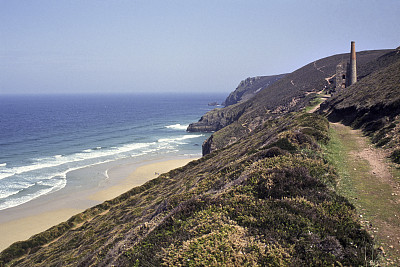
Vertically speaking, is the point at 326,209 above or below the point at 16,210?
above

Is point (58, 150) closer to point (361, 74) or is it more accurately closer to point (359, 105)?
point (359, 105)

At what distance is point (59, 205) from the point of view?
33.0 m

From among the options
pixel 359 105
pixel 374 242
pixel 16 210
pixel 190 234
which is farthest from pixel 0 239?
pixel 359 105

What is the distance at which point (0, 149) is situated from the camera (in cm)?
5959

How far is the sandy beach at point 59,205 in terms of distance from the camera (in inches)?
1087

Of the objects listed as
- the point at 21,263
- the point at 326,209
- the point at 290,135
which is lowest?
the point at 21,263

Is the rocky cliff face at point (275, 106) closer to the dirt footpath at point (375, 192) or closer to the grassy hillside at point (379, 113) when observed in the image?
the grassy hillside at point (379, 113)

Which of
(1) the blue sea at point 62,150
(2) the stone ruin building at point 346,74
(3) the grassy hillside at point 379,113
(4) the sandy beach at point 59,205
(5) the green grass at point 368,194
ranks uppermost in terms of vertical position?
(2) the stone ruin building at point 346,74

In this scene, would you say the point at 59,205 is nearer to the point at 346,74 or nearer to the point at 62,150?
the point at 62,150

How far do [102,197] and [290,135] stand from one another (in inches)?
1174

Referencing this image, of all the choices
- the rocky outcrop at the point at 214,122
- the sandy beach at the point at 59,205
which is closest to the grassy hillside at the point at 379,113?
the sandy beach at the point at 59,205

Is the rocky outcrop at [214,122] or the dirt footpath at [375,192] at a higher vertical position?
→ the dirt footpath at [375,192]

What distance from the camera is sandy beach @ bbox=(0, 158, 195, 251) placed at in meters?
27.6

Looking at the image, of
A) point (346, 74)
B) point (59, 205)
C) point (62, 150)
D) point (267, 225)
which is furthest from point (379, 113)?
point (62, 150)
